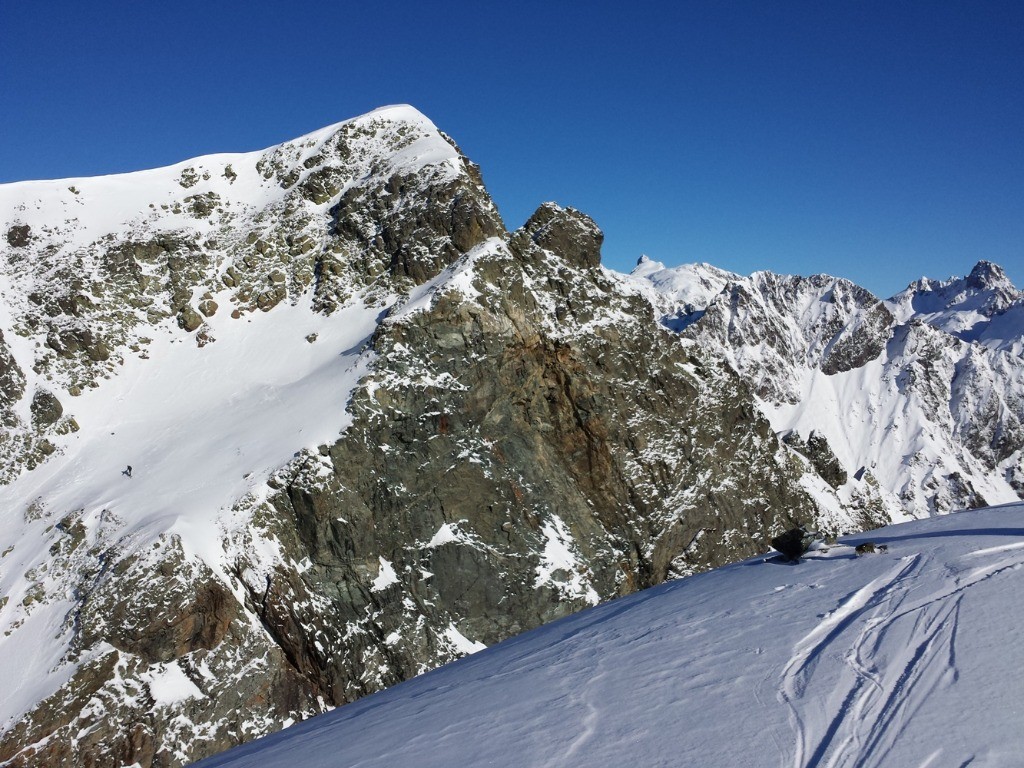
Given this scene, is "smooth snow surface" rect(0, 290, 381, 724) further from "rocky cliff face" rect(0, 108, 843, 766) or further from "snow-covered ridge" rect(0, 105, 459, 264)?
"snow-covered ridge" rect(0, 105, 459, 264)

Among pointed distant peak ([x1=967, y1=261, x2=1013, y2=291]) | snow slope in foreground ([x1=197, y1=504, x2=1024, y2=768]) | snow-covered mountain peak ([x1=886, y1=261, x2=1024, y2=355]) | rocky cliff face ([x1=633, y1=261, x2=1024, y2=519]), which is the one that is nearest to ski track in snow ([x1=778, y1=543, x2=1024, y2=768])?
snow slope in foreground ([x1=197, y1=504, x2=1024, y2=768])

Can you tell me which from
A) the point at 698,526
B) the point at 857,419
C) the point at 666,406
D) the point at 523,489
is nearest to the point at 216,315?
the point at 523,489

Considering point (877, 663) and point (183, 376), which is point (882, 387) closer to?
point (183, 376)

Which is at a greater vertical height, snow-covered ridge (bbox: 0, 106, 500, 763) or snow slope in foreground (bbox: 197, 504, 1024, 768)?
snow-covered ridge (bbox: 0, 106, 500, 763)

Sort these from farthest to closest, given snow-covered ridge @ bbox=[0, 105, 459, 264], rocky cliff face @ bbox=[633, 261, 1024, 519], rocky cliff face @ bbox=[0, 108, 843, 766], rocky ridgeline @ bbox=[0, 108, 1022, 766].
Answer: rocky cliff face @ bbox=[633, 261, 1024, 519] → snow-covered ridge @ bbox=[0, 105, 459, 264] → rocky cliff face @ bbox=[0, 108, 843, 766] → rocky ridgeline @ bbox=[0, 108, 1022, 766]

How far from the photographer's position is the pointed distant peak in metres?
187

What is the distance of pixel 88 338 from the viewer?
127ft

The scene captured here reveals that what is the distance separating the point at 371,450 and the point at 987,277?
690ft

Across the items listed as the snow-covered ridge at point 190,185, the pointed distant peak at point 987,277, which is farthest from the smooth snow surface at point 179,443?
the pointed distant peak at point 987,277

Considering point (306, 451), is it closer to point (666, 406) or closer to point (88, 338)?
point (88, 338)

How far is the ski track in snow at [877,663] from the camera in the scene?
4812 mm

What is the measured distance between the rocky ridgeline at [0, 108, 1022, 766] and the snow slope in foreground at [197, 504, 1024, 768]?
21.0 metres

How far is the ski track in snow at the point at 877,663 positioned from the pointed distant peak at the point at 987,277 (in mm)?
220706

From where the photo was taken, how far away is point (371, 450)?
107 feet
